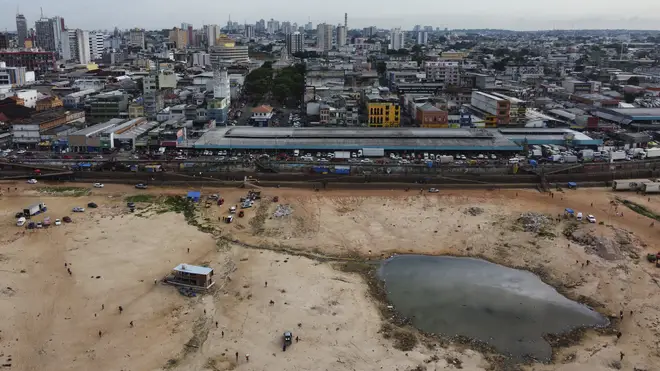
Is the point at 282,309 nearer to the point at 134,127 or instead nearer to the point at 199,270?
the point at 199,270

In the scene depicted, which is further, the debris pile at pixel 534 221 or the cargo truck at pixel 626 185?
the cargo truck at pixel 626 185

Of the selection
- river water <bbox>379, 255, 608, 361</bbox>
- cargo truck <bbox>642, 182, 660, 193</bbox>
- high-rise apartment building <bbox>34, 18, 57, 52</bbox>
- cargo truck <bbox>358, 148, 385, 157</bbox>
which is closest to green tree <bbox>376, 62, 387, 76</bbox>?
cargo truck <bbox>358, 148, 385, 157</bbox>

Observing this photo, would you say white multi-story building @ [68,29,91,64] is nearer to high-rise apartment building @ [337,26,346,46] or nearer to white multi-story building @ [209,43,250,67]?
white multi-story building @ [209,43,250,67]

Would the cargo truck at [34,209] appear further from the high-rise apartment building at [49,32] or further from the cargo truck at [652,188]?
the high-rise apartment building at [49,32]

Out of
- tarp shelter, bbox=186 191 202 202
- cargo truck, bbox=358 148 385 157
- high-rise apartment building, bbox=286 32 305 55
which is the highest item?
high-rise apartment building, bbox=286 32 305 55

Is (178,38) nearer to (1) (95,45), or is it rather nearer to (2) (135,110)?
(1) (95,45)

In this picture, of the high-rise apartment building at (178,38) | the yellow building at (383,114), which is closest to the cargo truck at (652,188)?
the yellow building at (383,114)
